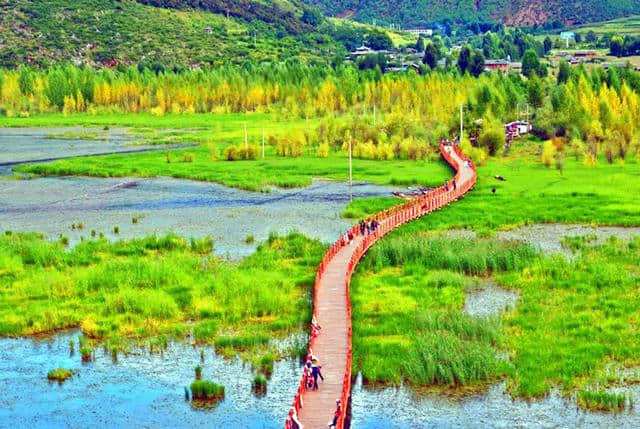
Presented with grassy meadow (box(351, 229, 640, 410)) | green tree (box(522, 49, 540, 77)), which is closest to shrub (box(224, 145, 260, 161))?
grassy meadow (box(351, 229, 640, 410))

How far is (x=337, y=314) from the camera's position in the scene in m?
43.1

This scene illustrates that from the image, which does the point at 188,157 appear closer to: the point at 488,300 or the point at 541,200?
the point at 541,200

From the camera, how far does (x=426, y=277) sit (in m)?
52.0

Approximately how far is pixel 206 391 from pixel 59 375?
572 cm

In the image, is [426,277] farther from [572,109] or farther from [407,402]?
[572,109]

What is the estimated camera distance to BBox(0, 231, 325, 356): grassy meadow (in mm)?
44781

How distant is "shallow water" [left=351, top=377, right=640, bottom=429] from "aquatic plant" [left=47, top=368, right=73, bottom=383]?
1035 cm

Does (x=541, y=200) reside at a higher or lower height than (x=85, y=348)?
Answer: higher

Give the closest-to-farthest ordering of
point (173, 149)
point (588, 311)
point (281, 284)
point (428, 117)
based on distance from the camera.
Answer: point (588, 311) < point (281, 284) < point (173, 149) < point (428, 117)

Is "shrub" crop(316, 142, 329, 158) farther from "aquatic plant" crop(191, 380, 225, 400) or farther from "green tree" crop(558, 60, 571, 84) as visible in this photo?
"aquatic plant" crop(191, 380, 225, 400)

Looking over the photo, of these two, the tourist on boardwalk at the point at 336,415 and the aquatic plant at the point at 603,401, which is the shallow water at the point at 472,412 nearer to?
the aquatic plant at the point at 603,401

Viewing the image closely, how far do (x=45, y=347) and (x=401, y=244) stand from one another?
2110 centimetres

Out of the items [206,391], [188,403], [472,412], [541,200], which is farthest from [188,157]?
[472,412]

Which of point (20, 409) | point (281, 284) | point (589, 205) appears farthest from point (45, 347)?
point (589, 205)
